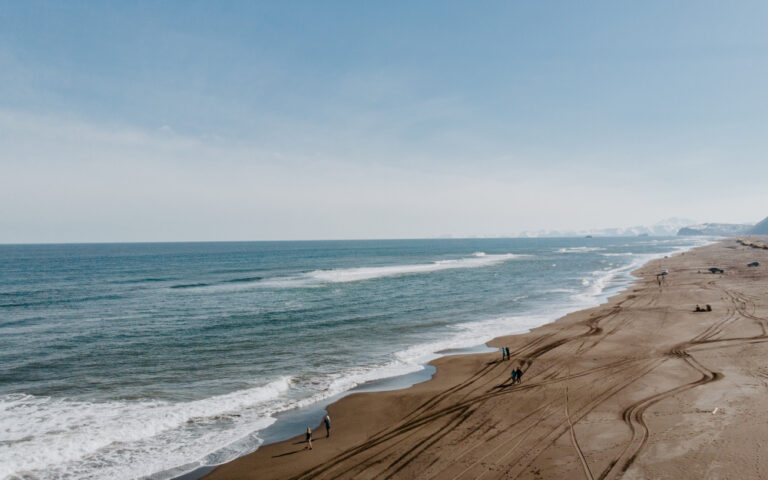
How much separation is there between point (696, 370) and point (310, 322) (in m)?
32.1

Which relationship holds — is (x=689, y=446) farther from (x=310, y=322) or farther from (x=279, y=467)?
(x=310, y=322)

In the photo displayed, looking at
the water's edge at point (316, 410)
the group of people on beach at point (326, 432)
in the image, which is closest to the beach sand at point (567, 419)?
the group of people on beach at point (326, 432)

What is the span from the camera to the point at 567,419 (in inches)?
745

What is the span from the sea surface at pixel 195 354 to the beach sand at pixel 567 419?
3634 millimetres

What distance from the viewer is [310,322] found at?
41781mm

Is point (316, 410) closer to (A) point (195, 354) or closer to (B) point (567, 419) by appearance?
(B) point (567, 419)

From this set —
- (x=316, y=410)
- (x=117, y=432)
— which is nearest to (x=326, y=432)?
(x=316, y=410)

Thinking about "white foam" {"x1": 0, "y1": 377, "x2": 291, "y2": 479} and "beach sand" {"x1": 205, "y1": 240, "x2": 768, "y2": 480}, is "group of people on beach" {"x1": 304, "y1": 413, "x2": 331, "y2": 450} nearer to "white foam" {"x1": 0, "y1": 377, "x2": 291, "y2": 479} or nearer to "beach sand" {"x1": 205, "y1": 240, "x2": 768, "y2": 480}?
"beach sand" {"x1": 205, "y1": 240, "x2": 768, "y2": 480}

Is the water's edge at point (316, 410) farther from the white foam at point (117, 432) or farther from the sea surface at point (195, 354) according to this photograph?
the white foam at point (117, 432)

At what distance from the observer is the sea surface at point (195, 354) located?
18453 mm

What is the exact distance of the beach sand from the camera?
49.7ft

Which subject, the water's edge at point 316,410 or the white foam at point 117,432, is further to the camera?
the water's edge at point 316,410

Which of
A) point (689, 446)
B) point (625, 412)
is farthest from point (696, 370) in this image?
point (689, 446)

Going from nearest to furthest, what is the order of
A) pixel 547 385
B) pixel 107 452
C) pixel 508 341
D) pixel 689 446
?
pixel 689 446 → pixel 107 452 → pixel 547 385 → pixel 508 341
